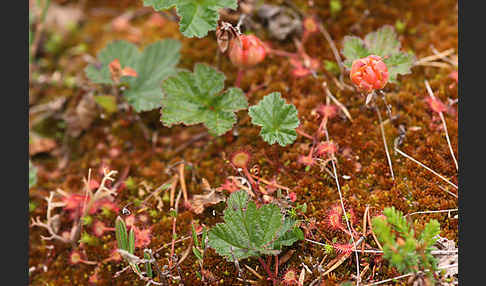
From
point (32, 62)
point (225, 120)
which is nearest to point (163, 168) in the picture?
point (225, 120)

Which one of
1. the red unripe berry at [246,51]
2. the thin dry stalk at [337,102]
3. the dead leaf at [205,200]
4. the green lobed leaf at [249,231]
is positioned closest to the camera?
the green lobed leaf at [249,231]

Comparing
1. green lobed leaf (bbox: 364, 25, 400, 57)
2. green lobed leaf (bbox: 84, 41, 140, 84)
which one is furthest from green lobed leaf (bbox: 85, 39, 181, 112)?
green lobed leaf (bbox: 364, 25, 400, 57)

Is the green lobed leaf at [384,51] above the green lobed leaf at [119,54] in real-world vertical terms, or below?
above

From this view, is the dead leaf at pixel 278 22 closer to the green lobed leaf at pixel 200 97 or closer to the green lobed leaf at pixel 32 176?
the green lobed leaf at pixel 200 97

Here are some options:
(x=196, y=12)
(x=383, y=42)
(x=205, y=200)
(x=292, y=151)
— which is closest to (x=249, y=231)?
(x=205, y=200)

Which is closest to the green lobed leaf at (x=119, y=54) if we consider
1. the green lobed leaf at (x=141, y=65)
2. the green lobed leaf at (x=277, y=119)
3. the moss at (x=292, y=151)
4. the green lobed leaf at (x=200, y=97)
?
the green lobed leaf at (x=141, y=65)

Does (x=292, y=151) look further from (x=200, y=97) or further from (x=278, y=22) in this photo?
(x=278, y=22)
